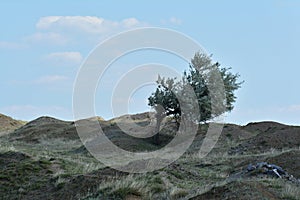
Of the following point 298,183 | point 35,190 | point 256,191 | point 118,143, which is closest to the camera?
point 256,191

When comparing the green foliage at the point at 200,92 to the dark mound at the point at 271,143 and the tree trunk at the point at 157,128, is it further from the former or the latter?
the dark mound at the point at 271,143

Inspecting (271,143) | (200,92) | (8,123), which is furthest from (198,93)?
(8,123)

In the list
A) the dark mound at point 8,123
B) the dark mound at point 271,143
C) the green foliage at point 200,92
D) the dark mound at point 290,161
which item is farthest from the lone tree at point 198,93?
the dark mound at point 8,123

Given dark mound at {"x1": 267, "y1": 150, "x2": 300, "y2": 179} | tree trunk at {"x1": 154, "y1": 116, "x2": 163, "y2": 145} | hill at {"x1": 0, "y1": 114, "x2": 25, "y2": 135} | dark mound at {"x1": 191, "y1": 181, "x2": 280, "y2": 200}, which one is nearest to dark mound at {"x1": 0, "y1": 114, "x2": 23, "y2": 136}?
hill at {"x1": 0, "y1": 114, "x2": 25, "y2": 135}

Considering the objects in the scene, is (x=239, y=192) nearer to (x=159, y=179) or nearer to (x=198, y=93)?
(x=159, y=179)

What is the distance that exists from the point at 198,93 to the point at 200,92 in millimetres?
386

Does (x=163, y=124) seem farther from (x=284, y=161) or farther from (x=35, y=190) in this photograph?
(x=35, y=190)

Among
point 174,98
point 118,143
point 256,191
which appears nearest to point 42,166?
point 256,191

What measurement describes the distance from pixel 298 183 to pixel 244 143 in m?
16.6

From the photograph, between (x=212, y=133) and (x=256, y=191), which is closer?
(x=256, y=191)

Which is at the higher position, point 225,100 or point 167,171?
point 225,100

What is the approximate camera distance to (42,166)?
19250 mm

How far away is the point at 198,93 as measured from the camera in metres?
38.8

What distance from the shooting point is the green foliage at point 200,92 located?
127ft
